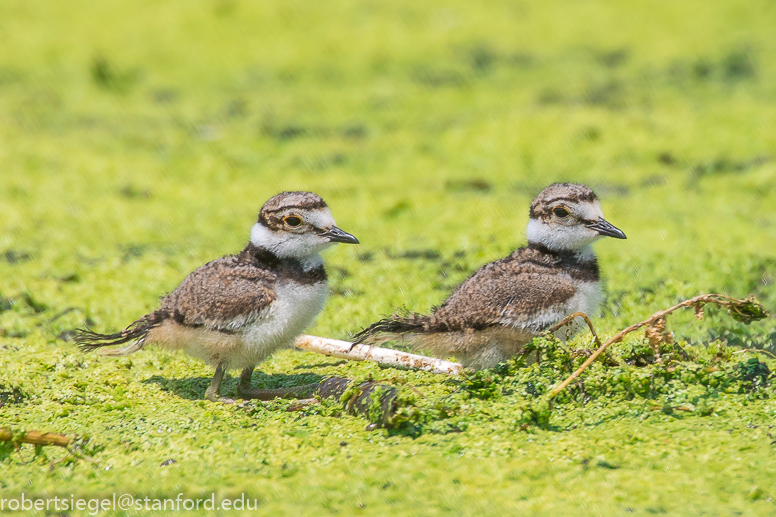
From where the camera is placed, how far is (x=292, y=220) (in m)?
4.14

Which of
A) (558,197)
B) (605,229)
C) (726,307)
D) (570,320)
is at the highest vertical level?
(558,197)

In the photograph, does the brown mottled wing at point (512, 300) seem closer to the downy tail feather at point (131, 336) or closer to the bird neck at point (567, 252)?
the bird neck at point (567, 252)

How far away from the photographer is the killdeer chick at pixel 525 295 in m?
3.98

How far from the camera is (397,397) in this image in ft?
11.3

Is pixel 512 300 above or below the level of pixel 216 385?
above

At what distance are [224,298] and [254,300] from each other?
132 mm

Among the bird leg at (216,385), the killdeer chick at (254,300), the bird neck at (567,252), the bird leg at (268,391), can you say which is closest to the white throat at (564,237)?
the bird neck at (567,252)

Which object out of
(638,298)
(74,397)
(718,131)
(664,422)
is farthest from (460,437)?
(718,131)

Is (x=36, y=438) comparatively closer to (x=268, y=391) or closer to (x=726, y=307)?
(x=268, y=391)

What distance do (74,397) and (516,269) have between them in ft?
6.86

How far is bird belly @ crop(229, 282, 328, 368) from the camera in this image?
13.0 feet

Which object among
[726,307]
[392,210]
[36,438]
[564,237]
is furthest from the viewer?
[392,210]

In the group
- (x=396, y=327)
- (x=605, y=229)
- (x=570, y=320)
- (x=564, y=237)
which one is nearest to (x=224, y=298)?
(x=396, y=327)

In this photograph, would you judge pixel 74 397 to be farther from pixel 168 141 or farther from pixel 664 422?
pixel 168 141
